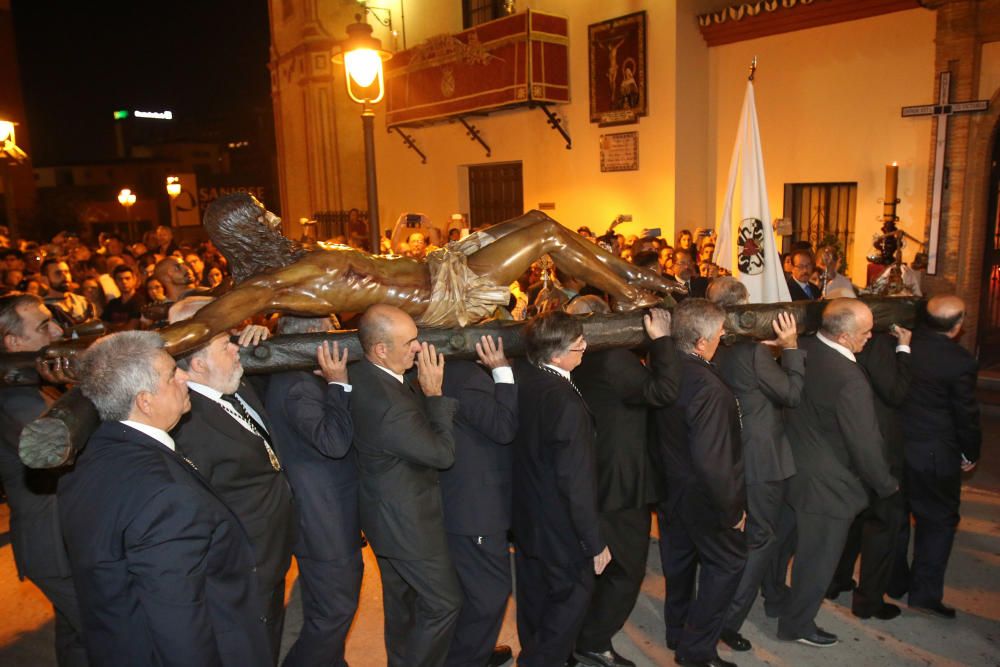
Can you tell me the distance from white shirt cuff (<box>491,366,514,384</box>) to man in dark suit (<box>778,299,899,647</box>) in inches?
65.2

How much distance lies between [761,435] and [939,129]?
276 inches

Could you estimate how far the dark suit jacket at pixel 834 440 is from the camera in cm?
366

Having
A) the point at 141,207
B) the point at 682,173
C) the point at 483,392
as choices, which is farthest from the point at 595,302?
the point at 141,207

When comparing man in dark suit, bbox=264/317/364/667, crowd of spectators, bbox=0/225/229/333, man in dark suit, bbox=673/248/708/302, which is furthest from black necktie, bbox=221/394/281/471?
man in dark suit, bbox=673/248/708/302

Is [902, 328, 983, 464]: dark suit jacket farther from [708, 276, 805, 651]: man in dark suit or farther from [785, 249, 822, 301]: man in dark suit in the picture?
[785, 249, 822, 301]: man in dark suit

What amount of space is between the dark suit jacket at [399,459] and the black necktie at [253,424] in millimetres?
359

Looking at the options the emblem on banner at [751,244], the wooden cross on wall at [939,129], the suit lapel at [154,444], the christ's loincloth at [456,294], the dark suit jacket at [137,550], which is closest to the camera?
the dark suit jacket at [137,550]

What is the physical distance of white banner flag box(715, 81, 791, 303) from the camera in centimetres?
499

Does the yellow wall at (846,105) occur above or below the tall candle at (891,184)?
above

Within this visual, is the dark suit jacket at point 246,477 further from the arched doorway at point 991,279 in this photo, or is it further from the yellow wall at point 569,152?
the yellow wall at point 569,152

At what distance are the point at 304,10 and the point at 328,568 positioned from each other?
16440 mm

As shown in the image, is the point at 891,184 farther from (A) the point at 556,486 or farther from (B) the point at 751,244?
(A) the point at 556,486

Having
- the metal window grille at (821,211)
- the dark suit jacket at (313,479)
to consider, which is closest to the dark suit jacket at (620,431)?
the dark suit jacket at (313,479)

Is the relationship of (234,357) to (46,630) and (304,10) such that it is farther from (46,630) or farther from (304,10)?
(304,10)
